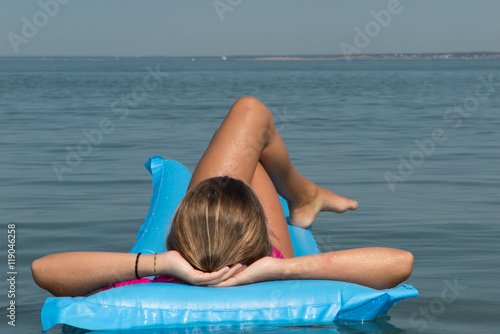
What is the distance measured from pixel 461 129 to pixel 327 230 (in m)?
7.19

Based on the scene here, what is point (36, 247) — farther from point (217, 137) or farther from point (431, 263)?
point (431, 263)

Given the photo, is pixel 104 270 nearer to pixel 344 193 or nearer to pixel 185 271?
pixel 185 271

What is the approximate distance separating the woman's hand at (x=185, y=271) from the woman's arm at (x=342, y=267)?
58 millimetres

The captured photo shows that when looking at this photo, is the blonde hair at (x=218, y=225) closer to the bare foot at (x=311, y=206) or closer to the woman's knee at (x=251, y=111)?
the woman's knee at (x=251, y=111)

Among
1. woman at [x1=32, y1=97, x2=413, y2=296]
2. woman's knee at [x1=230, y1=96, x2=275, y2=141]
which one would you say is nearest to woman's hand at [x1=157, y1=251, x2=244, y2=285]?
woman at [x1=32, y1=97, x2=413, y2=296]

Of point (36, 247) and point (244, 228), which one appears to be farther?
point (36, 247)

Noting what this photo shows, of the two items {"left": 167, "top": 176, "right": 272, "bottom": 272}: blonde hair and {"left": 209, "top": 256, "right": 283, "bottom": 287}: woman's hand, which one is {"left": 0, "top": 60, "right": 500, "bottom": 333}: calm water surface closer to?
{"left": 209, "top": 256, "right": 283, "bottom": 287}: woman's hand

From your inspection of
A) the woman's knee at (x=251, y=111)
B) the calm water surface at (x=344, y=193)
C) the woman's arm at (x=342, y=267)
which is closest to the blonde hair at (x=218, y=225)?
the woman's arm at (x=342, y=267)

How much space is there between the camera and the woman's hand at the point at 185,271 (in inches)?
96.9

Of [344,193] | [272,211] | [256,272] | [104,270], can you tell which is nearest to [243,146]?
[272,211]

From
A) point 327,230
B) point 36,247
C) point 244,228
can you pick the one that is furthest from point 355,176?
point 244,228

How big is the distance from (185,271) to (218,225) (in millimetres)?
219

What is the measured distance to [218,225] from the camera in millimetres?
2391

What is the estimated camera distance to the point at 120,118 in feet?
46.5
